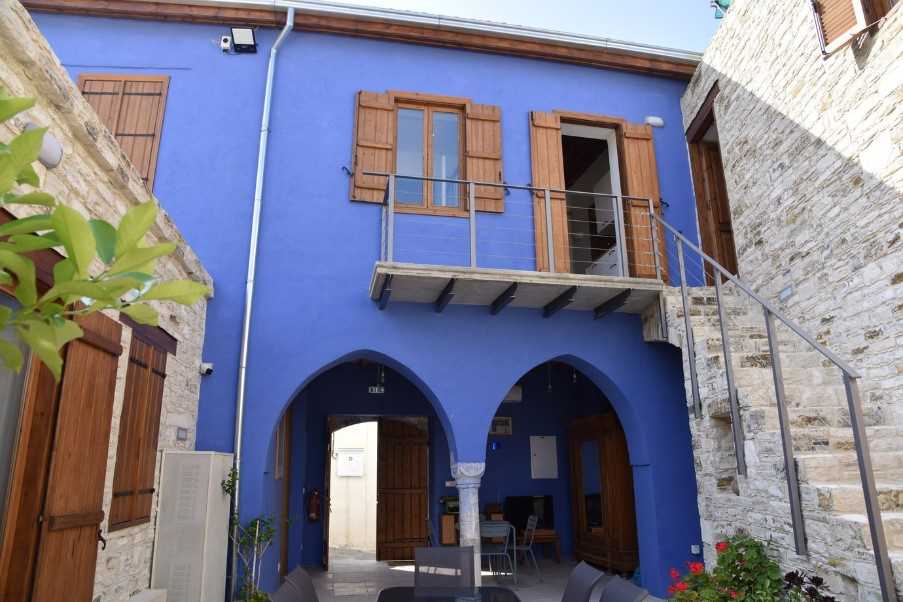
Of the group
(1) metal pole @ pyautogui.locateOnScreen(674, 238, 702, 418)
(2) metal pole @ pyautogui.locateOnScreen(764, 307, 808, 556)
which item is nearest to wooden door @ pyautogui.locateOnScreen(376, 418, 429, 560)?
(1) metal pole @ pyautogui.locateOnScreen(674, 238, 702, 418)

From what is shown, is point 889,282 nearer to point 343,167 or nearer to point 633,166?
point 633,166

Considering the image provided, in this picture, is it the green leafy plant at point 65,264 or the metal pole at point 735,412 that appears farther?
the metal pole at point 735,412

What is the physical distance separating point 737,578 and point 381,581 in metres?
4.67

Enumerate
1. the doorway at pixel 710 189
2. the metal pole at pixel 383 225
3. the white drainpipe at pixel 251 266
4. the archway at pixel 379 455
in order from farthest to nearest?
the archway at pixel 379 455, the doorway at pixel 710 189, the metal pole at pixel 383 225, the white drainpipe at pixel 251 266

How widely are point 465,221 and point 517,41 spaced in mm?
2196

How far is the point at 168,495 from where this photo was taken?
4.63 m

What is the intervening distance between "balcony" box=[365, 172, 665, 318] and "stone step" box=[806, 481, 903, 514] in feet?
8.46

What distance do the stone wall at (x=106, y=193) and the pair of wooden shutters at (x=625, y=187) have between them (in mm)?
3279

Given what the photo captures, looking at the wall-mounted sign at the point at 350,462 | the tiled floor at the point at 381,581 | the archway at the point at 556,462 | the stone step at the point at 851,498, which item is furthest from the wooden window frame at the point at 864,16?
the wall-mounted sign at the point at 350,462

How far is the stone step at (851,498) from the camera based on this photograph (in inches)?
146

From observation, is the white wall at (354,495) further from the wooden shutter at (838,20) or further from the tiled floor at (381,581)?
the wooden shutter at (838,20)

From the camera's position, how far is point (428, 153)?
6750 mm

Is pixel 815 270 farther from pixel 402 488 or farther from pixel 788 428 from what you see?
pixel 402 488

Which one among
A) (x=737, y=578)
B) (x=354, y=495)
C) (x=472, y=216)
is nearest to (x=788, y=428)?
(x=737, y=578)
